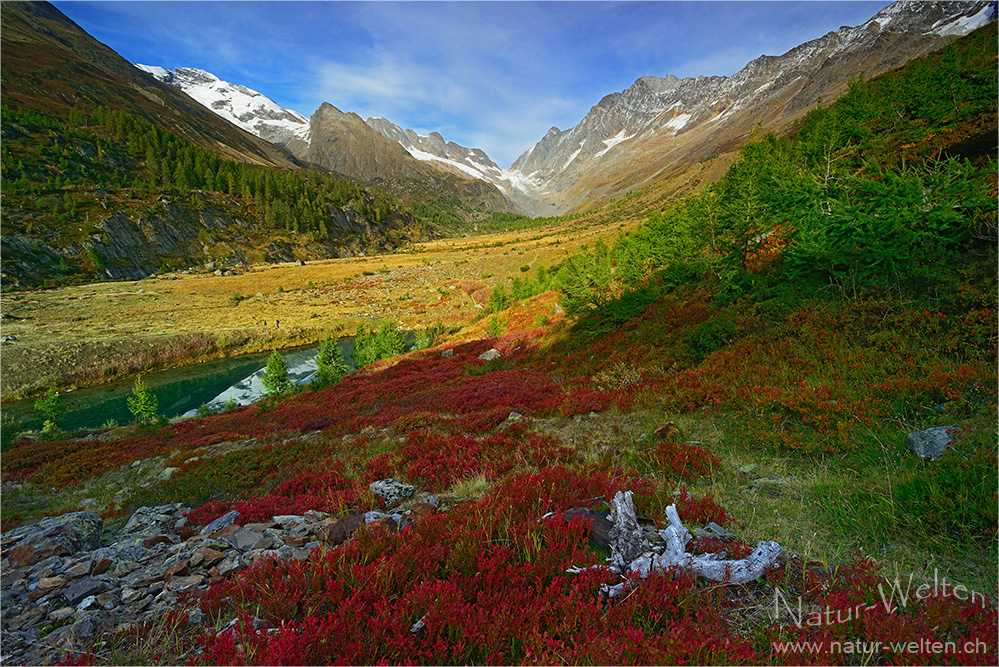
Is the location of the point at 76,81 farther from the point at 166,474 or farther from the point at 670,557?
the point at 670,557

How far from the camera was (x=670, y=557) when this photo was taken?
10.9 ft

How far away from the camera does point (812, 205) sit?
9.37 meters

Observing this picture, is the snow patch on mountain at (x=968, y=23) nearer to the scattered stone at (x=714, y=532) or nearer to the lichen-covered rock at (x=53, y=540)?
the scattered stone at (x=714, y=532)

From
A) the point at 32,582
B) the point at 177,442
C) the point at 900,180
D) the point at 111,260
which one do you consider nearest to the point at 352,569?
the point at 32,582

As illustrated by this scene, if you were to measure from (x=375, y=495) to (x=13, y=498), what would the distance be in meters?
11.8

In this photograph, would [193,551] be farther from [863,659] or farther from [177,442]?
[177,442]

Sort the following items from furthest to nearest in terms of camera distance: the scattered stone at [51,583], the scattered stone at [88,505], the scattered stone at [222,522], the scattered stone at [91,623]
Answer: the scattered stone at [88,505] → the scattered stone at [222,522] → the scattered stone at [51,583] → the scattered stone at [91,623]

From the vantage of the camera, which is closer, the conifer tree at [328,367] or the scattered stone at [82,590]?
the scattered stone at [82,590]

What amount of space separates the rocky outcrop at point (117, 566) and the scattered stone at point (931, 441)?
6.35 m

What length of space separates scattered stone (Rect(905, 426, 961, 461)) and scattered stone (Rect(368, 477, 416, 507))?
7.15m

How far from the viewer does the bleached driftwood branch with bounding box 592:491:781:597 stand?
10.0 ft

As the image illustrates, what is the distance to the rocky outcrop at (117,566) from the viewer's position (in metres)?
3.06

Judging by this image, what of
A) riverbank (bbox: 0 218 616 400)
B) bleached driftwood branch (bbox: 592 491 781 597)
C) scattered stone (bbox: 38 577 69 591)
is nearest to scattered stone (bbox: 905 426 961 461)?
bleached driftwood branch (bbox: 592 491 781 597)

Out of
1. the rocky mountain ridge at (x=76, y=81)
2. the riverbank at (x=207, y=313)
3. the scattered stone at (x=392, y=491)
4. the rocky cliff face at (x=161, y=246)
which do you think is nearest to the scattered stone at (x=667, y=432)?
the scattered stone at (x=392, y=491)
